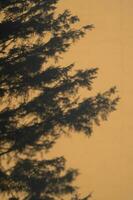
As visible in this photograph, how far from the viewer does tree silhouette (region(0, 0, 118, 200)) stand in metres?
5.08

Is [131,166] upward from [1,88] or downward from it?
downward

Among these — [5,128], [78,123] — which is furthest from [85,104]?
[5,128]

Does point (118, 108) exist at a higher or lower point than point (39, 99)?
lower

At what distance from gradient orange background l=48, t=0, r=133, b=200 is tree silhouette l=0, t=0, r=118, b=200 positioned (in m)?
0.12

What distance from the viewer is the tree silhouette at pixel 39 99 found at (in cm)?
508

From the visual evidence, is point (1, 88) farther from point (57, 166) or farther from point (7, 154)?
point (57, 166)

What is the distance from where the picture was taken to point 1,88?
16.9ft

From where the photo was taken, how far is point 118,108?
547 centimetres

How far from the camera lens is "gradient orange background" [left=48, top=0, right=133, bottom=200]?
5324mm

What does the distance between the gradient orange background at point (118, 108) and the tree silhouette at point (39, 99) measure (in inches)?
4.7

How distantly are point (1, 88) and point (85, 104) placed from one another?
1250mm

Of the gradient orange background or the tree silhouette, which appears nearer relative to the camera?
the tree silhouette

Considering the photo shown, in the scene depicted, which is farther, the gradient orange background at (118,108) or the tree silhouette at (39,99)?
the gradient orange background at (118,108)

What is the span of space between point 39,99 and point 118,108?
4.01 feet
